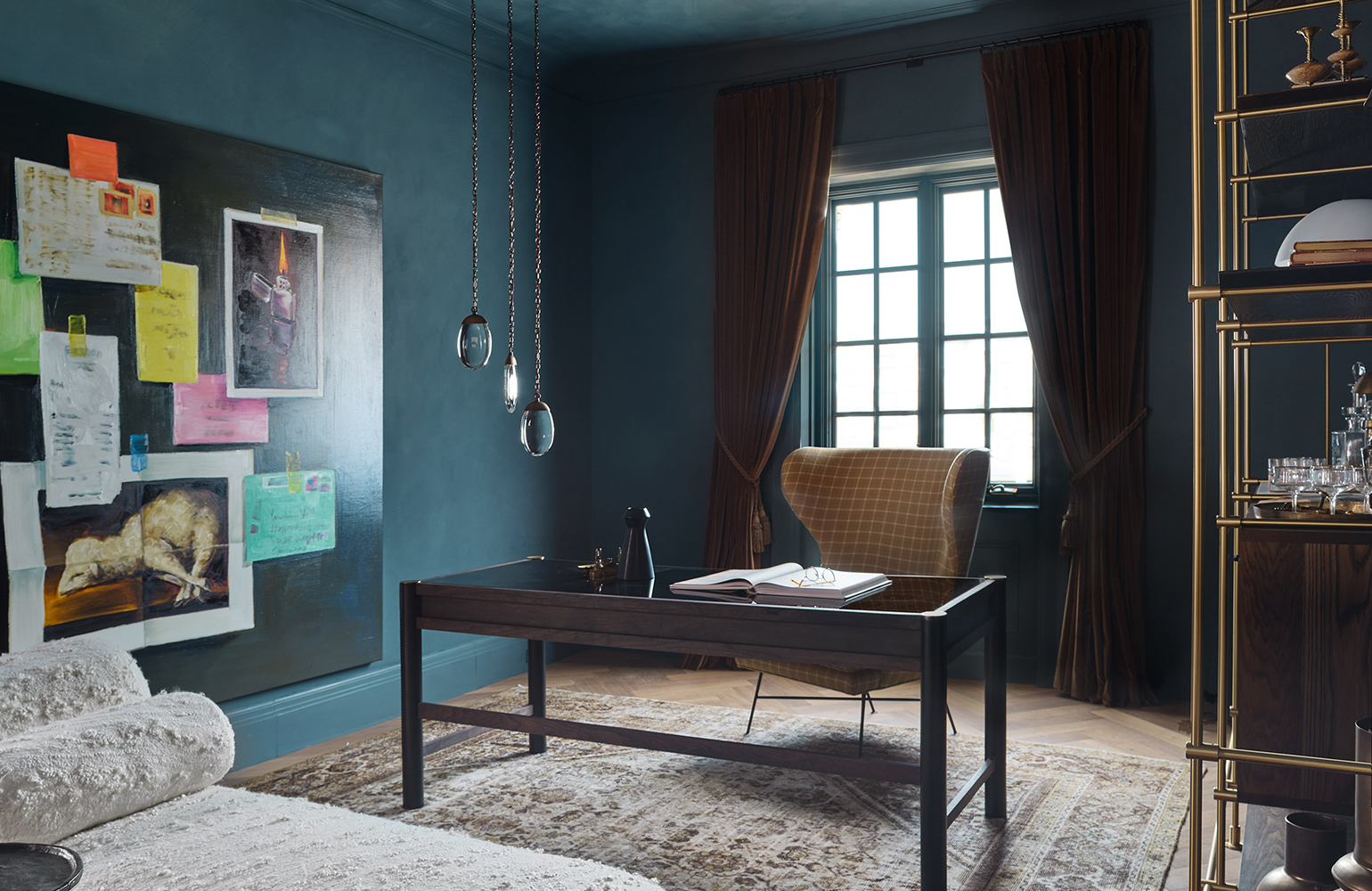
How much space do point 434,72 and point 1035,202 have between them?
272 cm

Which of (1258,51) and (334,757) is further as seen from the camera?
(1258,51)

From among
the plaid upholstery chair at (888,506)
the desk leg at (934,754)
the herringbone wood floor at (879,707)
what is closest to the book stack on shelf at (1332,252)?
the desk leg at (934,754)

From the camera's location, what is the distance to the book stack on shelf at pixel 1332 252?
118 cm

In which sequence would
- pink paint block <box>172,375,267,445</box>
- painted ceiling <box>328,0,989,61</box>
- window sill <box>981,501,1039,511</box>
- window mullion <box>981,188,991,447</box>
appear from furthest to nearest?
window mullion <box>981,188,991,447</box> → window sill <box>981,501,1039,511</box> → painted ceiling <box>328,0,989,61</box> → pink paint block <box>172,375,267,445</box>

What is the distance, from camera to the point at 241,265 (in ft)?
11.9

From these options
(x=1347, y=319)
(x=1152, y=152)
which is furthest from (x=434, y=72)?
(x=1347, y=319)

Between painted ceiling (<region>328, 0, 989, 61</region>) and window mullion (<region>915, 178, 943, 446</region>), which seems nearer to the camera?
painted ceiling (<region>328, 0, 989, 61</region>)

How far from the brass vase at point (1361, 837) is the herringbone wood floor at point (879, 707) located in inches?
79.2

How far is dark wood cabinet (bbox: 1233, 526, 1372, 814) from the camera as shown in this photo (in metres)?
1.18

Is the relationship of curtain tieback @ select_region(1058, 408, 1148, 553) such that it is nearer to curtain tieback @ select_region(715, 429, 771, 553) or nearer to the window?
the window

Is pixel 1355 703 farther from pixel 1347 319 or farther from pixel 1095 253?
pixel 1095 253

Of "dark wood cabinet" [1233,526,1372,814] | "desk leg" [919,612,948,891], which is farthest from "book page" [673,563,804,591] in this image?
"dark wood cabinet" [1233,526,1372,814]

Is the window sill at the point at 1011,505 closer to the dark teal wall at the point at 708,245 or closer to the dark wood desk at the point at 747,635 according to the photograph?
the dark teal wall at the point at 708,245

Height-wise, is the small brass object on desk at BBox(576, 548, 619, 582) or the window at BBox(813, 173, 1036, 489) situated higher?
the window at BBox(813, 173, 1036, 489)
